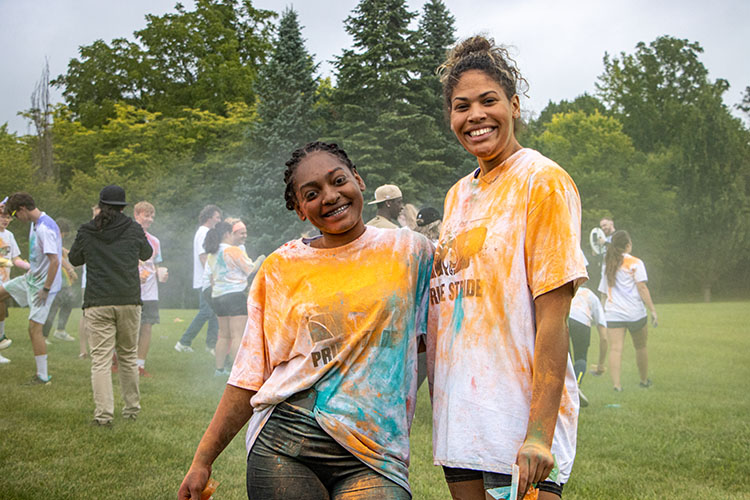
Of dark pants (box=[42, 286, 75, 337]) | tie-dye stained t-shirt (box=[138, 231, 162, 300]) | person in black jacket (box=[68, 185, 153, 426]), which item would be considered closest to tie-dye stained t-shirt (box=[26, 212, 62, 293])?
tie-dye stained t-shirt (box=[138, 231, 162, 300])

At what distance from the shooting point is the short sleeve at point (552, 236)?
82.0 inches

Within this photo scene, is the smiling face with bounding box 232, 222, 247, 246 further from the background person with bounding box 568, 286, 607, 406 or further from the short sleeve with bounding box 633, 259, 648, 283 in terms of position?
the short sleeve with bounding box 633, 259, 648, 283

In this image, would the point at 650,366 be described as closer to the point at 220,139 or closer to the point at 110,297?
the point at 110,297

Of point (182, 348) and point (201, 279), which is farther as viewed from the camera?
point (182, 348)

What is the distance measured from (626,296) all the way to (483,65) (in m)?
8.69

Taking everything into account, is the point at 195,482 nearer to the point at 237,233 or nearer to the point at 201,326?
the point at 237,233

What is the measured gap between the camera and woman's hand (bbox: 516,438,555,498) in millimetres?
1981

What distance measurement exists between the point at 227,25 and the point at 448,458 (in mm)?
51028

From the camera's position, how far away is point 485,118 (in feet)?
7.77

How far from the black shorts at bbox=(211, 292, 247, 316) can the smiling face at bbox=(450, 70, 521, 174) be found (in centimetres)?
781

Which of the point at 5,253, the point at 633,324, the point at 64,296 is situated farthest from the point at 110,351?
the point at 633,324

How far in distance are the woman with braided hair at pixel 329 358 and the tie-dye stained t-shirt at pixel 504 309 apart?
0.18 m

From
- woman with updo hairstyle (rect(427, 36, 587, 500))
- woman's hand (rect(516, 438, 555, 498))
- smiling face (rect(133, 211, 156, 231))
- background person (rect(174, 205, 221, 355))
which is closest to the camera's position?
woman's hand (rect(516, 438, 555, 498))

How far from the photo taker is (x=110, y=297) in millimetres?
7203
